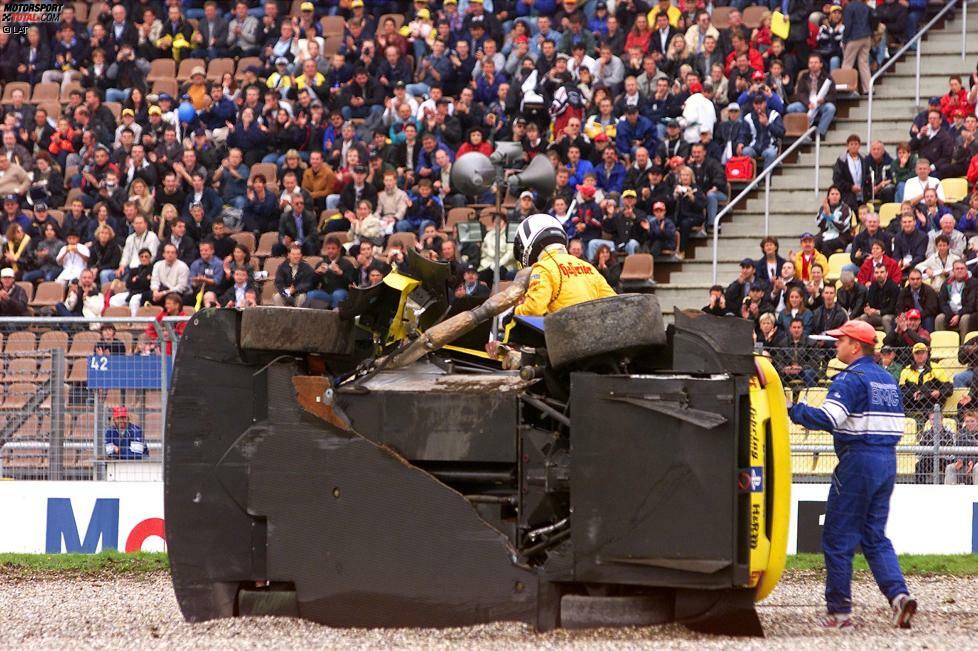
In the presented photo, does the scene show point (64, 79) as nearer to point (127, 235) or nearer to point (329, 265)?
point (127, 235)

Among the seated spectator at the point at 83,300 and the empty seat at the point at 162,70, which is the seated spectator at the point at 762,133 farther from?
the empty seat at the point at 162,70

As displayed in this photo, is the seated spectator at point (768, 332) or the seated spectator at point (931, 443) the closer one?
the seated spectator at point (931, 443)

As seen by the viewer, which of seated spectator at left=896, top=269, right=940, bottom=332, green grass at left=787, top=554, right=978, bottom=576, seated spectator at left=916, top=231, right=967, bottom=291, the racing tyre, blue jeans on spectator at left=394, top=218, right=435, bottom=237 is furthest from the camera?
blue jeans on spectator at left=394, top=218, right=435, bottom=237

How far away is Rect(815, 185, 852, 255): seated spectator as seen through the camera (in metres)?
17.7

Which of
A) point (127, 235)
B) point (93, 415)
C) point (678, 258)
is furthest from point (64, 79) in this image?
point (93, 415)

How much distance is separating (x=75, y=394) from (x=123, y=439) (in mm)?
538

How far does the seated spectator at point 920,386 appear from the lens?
1223 centimetres

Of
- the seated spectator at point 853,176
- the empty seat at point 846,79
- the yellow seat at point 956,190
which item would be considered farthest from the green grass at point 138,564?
the empty seat at point 846,79

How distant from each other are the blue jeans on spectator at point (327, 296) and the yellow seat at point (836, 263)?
5.42 m

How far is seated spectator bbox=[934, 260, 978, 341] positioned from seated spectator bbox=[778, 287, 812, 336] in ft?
4.28

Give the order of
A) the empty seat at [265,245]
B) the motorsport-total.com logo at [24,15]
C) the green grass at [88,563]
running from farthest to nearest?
the motorsport-total.com logo at [24,15], the empty seat at [265,245], the green grass at [88,563]

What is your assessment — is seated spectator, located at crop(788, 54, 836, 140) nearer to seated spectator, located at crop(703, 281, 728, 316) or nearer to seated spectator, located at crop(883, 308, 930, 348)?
seated spectator, located at crop(703, 281, 728, 316)

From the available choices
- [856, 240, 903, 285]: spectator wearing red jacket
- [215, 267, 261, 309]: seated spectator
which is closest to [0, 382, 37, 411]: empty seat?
[215, 267, 261, 309]: seated spectator

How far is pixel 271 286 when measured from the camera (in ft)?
61.0
